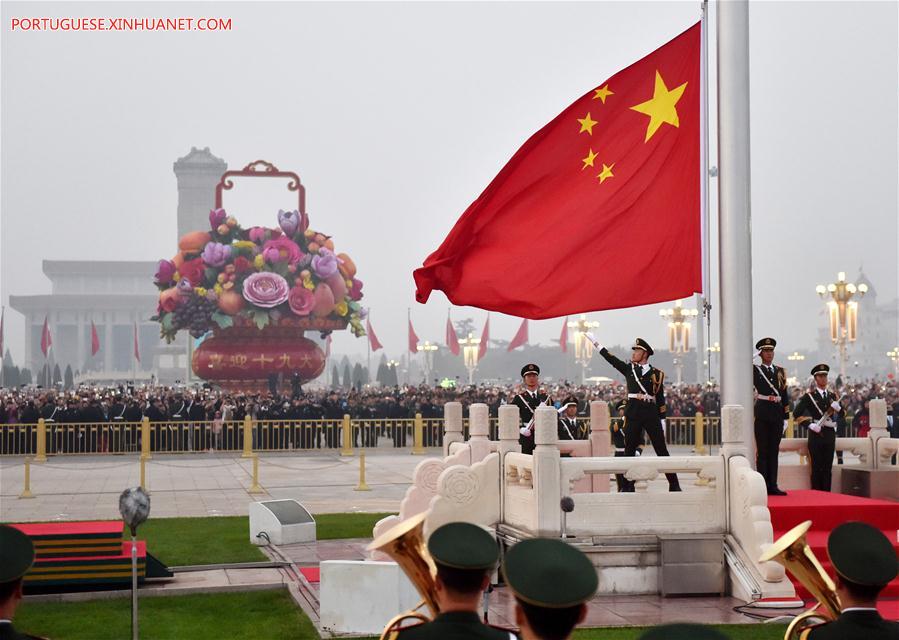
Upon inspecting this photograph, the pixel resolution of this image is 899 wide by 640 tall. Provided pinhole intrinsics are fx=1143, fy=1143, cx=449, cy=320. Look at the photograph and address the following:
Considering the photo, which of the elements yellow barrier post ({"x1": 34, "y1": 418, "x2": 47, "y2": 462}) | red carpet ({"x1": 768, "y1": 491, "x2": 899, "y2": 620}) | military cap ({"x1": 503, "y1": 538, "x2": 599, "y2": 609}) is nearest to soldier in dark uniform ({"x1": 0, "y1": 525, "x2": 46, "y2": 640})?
military cap ({"x1": 503, "y1": 538, "x2": 599, "y2": 609})

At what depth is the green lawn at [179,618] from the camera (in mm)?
9031

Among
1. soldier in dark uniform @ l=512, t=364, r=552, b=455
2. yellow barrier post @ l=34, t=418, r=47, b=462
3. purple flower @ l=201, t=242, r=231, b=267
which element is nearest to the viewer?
soldier in dark uniform @ l=512, t=364, r=552, b=455

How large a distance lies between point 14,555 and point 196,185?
477 feet

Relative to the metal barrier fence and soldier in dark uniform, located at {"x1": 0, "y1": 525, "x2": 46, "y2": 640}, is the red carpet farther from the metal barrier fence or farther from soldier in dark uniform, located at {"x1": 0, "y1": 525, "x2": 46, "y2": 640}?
the metal barrier fence

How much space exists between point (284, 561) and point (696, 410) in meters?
25.0

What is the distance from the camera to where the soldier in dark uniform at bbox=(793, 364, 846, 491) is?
1289cm

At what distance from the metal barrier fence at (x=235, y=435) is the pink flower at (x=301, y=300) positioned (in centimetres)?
417

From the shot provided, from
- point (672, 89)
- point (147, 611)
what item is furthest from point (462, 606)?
point (672, 89)

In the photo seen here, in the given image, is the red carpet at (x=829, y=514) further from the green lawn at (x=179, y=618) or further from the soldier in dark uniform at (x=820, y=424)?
the green lawn at (x=179, y=618)

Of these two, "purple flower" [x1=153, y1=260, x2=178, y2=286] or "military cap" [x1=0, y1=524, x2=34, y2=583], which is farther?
"purple flower" [x1=153, y1=260, x2=178, y2=286]

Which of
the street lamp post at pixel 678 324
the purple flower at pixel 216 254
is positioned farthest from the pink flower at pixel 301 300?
the street lamp post at pixel 678 324

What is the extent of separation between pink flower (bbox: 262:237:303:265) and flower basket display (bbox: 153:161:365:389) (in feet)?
0.10

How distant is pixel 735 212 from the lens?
11164mm

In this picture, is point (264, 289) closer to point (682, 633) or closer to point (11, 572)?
point (11, 572)
